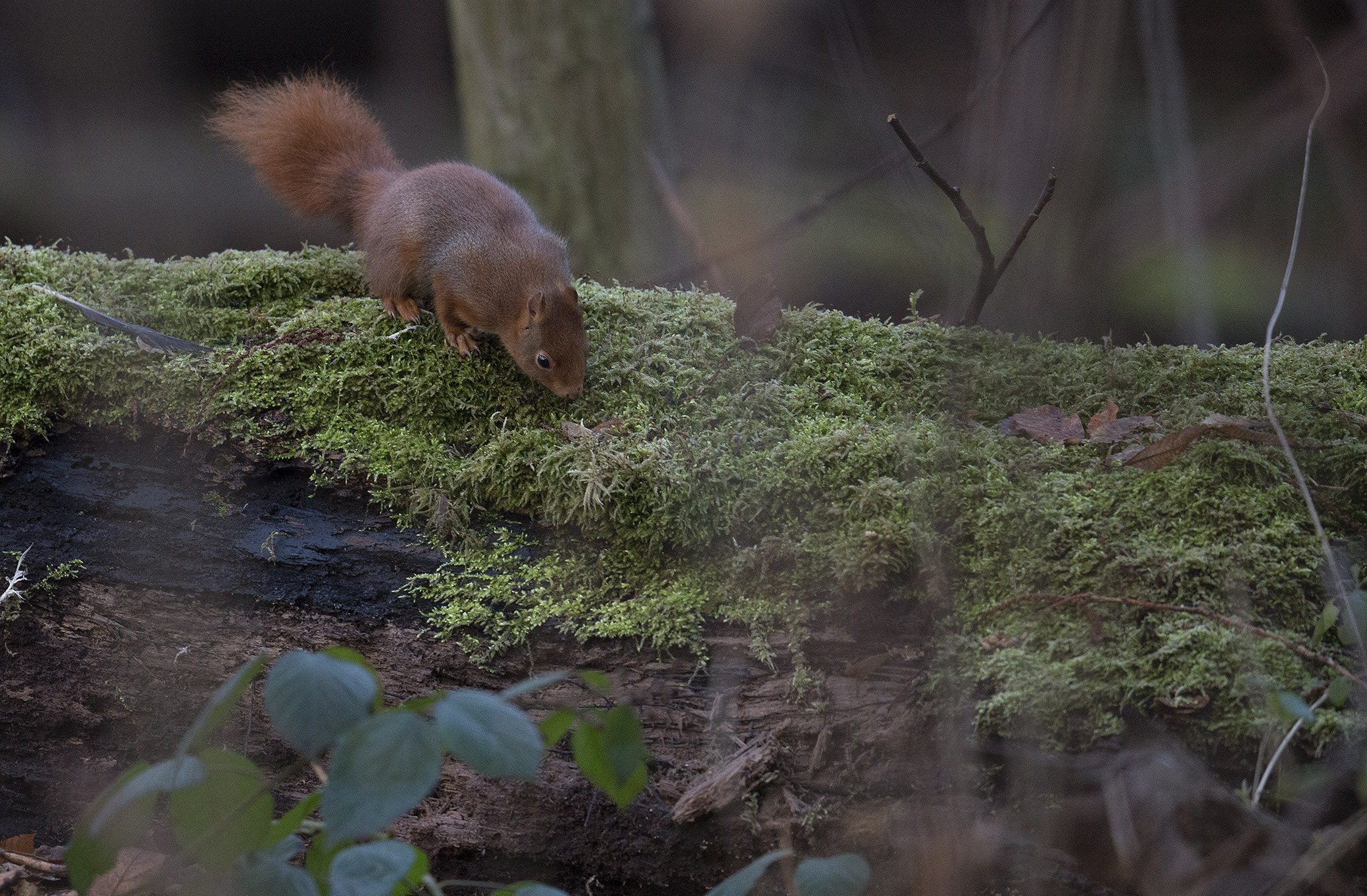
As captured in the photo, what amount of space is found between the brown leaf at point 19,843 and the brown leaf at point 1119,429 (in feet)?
9.49

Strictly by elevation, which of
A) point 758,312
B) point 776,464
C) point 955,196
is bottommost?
point 776,464

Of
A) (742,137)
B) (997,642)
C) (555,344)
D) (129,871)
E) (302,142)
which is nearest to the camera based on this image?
(997,642)

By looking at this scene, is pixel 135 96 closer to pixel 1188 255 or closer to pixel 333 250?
pixel 333 250

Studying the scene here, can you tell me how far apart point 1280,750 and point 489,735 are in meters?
1.28

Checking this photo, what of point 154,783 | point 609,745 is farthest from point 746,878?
point 154,783

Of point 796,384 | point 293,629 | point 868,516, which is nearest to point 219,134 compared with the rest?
point 293,629

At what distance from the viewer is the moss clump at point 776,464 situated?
5.34 feet

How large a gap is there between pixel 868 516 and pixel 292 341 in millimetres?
1737

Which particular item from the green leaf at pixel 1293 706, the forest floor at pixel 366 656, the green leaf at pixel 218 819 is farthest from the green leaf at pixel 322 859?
the green leaf at pixel 1293 706

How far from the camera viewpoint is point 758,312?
2.61 meters

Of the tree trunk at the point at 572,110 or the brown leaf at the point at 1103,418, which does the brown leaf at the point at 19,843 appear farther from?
the tree trunk at the point at 572,110

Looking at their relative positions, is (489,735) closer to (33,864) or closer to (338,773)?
(338,773)

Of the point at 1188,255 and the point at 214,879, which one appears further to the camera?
the point at 1188,255

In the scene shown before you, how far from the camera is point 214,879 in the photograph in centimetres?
99
